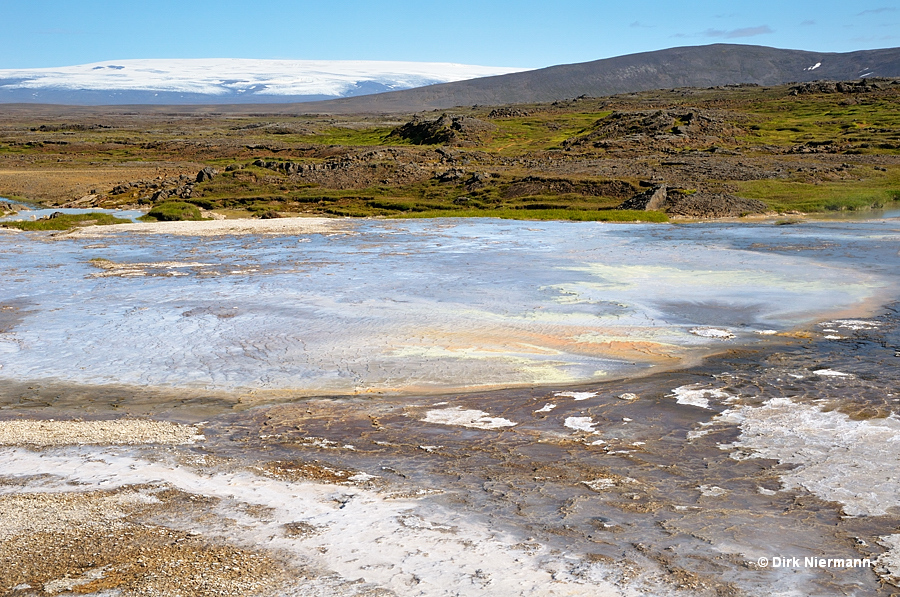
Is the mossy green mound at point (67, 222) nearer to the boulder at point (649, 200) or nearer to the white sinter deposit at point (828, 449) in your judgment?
the boulder at point (649, 200)

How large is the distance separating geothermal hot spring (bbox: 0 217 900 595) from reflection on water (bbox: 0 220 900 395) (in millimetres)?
73

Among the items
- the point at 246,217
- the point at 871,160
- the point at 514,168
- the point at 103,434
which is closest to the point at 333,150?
the point at 514,168

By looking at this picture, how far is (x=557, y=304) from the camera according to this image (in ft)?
42.5

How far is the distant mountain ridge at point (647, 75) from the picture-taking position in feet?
500

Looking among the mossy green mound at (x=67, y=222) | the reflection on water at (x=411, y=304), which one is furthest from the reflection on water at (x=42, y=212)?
the reflection on water at (x=411, y=304)

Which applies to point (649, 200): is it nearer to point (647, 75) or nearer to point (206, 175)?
point (206, 175)

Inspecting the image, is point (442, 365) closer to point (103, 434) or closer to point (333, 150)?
point (103, 434)

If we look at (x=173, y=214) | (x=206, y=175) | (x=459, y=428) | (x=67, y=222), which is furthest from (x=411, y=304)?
(x=206, y=175)

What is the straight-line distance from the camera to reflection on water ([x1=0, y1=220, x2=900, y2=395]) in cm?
995

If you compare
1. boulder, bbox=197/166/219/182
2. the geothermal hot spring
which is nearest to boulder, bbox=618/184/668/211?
the geothermal hot spring

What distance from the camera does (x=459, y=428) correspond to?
784 centimetres

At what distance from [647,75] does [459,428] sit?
166356mm

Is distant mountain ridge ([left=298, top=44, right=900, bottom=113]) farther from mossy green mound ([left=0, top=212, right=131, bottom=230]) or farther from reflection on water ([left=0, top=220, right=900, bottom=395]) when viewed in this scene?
reflection on water ([left=0, top=220, right=900, bottom=395])

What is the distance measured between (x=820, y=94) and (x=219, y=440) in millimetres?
74924
